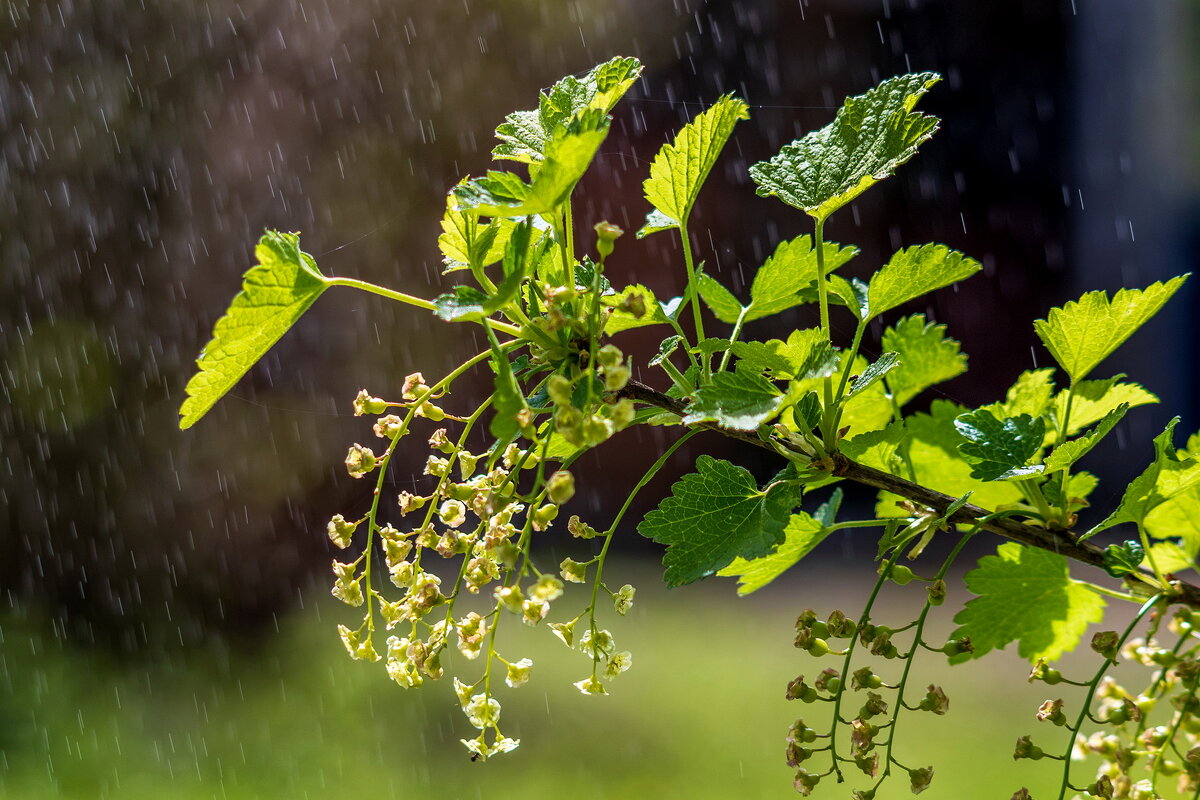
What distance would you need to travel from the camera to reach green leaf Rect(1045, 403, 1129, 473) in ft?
0.95

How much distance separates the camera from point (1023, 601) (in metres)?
0.34

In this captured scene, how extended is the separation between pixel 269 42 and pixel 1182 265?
2.37 metres

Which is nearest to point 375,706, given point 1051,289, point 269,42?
point 269,42

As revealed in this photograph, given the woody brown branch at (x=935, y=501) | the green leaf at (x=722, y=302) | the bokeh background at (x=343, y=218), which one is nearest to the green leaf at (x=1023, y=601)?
the woody brown branch at (x=935, y=501)

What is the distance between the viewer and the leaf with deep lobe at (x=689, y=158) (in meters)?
0.32

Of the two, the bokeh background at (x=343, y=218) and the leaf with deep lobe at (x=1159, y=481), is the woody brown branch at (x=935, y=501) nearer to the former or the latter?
the leaf with deep lobe at (x=1159, y=481)

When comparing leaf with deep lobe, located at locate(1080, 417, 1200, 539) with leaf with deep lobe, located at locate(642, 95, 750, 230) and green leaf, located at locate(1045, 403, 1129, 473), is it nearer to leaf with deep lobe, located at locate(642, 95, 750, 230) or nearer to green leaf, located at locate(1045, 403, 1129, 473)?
green leaf, located at locate(1045, 403, 1129, 473)

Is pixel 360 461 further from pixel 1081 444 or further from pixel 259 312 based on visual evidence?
pixel 1081 444

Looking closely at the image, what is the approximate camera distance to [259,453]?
264cm

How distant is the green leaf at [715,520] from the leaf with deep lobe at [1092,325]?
0.40 ft

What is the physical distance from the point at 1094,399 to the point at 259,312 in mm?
296

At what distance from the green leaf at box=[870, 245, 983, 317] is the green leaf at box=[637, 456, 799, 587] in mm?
74

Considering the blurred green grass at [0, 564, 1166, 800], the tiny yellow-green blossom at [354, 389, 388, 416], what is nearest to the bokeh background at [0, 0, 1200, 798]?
the blurred green grass at [0, 564, 1166, 800]

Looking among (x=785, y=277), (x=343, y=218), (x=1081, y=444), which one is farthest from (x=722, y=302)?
(x=343, y=218)
